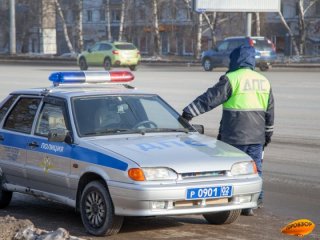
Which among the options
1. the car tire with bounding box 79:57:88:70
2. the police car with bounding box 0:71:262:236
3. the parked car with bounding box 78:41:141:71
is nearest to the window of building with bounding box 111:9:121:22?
the car tire with bounding box 79:57:88:70

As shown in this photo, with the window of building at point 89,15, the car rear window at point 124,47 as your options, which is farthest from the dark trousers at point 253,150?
the window of building at point 89,15

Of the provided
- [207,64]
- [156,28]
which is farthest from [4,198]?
[156,28]

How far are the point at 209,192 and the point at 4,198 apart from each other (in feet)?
9.26

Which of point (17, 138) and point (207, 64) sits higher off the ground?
point (17, 138)

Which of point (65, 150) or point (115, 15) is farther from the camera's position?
point (115, 15)

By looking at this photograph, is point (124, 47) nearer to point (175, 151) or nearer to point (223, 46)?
point (223, 46)

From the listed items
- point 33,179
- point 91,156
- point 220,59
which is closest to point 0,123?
point 33,179

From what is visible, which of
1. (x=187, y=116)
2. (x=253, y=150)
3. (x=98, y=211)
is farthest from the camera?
(x=253, y=150)

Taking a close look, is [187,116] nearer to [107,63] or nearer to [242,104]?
[242,104]

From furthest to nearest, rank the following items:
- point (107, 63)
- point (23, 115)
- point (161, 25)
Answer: point (161, 25)
point (107, 63)
point (23, 115)

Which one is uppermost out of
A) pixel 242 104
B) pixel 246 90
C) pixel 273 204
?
pixel 246 90

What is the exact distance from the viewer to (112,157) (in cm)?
757

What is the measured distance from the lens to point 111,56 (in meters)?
44.4

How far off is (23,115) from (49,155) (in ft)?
3.20
